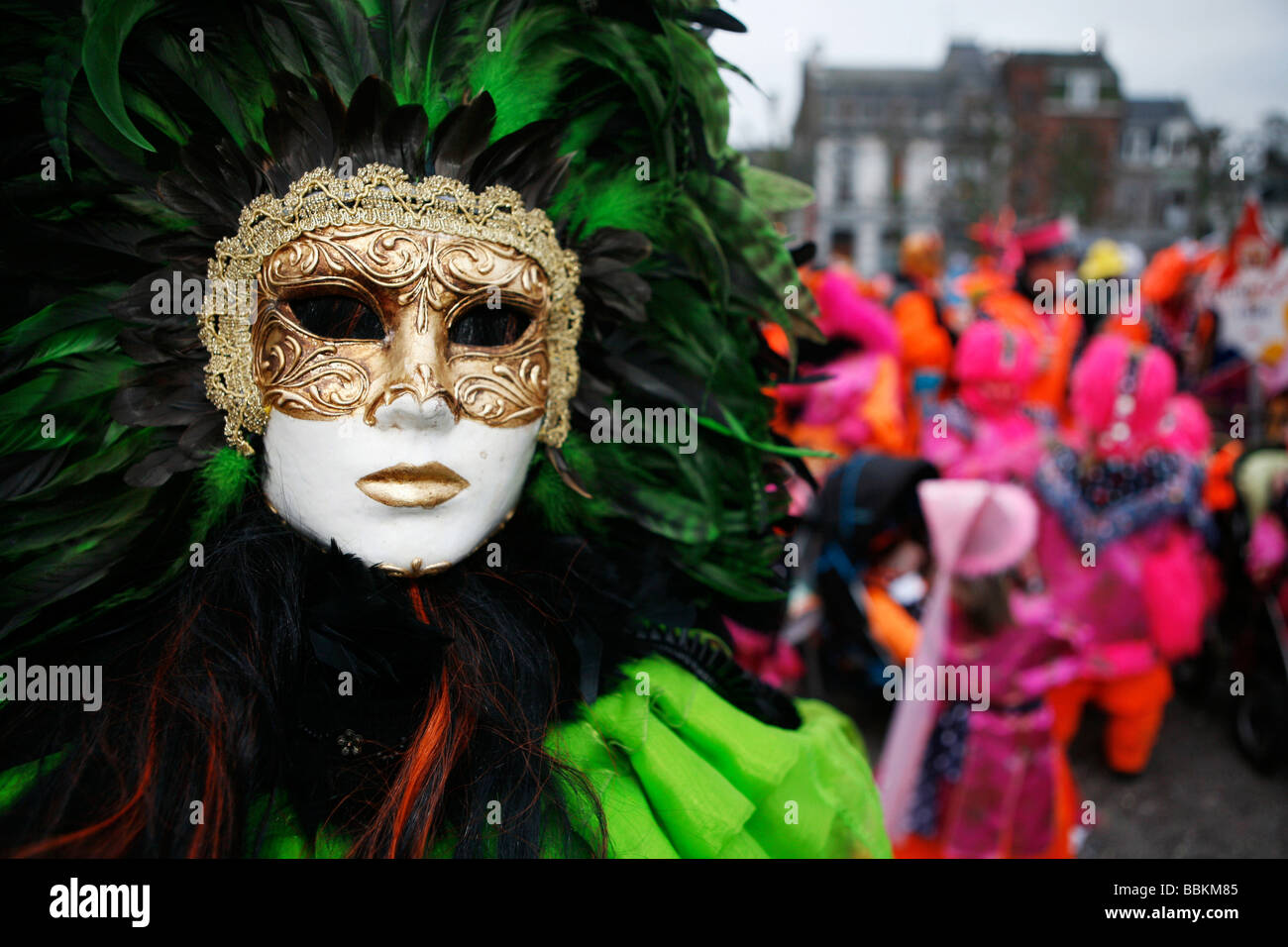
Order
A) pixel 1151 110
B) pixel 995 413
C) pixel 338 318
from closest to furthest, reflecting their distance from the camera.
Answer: pixel 338 318 < pixel 995 413 < pixel 1151 110

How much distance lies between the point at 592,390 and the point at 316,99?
27.4 inches

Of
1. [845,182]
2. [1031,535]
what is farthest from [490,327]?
[845,182]

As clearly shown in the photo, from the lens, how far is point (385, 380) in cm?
138

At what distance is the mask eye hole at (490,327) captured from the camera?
153cm

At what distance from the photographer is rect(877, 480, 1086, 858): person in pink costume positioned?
3.11m

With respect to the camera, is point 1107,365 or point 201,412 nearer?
point 201,412

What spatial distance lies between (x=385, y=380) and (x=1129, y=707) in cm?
440

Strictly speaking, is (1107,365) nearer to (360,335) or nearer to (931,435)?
(931,435)

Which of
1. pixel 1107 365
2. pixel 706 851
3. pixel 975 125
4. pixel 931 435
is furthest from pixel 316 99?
pixel 975 125

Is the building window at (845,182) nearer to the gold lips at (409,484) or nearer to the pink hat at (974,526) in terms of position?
the pink hat at (974,526)

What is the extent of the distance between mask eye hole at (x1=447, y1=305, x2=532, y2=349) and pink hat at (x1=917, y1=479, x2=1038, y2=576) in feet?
6.49

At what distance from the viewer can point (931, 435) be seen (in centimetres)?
552

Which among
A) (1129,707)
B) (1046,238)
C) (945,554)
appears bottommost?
(1129,707)

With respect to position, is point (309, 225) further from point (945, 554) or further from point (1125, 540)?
point (1125, 540)
